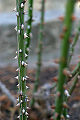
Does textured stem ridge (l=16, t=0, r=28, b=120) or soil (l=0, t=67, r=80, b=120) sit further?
soil (l=0, t=67, r=80, b=120)

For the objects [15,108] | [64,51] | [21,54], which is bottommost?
[64,51]

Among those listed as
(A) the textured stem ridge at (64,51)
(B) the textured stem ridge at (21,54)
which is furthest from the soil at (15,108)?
(A) the textured stem ridge at (64,51)

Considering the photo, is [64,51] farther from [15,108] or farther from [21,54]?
[15,108]

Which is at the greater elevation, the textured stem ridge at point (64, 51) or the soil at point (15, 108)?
the soil at point (15, 108)

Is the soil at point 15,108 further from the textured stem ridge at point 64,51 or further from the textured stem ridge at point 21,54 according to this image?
the textured stem ridge at point 64,51

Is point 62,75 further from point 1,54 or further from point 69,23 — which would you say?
point 1,54

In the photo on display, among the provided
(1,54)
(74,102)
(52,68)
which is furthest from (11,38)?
(74,102)

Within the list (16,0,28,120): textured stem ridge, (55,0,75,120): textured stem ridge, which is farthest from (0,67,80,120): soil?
(55,0,75,120): textured stem ridge

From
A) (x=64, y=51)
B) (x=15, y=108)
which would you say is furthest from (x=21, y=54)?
(x=15, y=108)

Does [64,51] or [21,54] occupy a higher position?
[21,54]

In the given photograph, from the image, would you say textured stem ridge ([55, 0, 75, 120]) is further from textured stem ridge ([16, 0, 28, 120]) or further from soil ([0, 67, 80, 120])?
soil ([0, 67, 80, 120])

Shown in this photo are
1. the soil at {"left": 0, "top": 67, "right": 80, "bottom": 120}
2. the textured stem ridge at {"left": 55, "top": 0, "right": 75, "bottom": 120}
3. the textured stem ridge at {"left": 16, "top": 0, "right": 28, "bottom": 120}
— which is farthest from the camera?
the soil at {"left": 0, "top": 67, "right": 80, "bottom": 120}

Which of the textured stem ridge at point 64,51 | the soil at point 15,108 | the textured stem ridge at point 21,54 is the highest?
the soil at point 15,108
